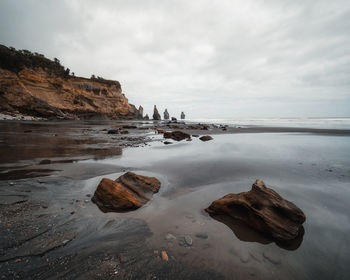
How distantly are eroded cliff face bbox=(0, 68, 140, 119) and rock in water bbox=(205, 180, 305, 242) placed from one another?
139ft

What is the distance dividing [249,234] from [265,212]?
44 cm

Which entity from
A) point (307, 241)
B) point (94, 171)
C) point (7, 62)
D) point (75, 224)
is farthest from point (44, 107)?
point (307, 241)

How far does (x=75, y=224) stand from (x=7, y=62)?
46.3m

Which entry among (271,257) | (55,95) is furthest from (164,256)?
(55,95)

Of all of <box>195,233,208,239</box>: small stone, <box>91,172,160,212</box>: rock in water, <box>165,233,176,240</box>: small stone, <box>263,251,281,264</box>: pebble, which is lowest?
<box>263,251,281,264</box>: pebble

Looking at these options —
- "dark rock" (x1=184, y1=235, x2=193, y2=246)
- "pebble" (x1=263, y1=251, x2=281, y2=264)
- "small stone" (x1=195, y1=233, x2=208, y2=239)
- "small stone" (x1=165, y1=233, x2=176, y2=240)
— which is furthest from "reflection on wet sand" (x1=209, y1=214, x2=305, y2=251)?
"small stone" (x1=165, y1=233, x2=176, y2=240)

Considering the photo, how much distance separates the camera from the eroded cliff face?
29812 mm

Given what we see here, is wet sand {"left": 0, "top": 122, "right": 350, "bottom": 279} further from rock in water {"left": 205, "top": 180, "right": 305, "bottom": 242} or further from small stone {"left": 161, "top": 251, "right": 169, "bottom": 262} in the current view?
rock in water {"left": 205, "top": 180, "right": 305, "bottom": 242}

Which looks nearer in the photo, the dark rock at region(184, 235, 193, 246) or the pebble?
the pebble

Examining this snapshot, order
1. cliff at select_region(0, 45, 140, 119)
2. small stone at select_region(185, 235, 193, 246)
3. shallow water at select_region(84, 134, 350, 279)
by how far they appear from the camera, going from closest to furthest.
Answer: shallow water at select_region(84, 134, 350, 279)
small stone at select_region(185, 235, 193, 246)
cliff at select_region(0, 45, 140, 119)

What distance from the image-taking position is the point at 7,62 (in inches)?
1217

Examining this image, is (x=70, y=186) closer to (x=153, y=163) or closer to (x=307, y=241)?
(x=153, y=163)

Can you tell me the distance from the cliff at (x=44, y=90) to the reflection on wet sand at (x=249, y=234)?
1670 inches

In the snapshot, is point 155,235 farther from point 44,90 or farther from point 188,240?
point 44,90
